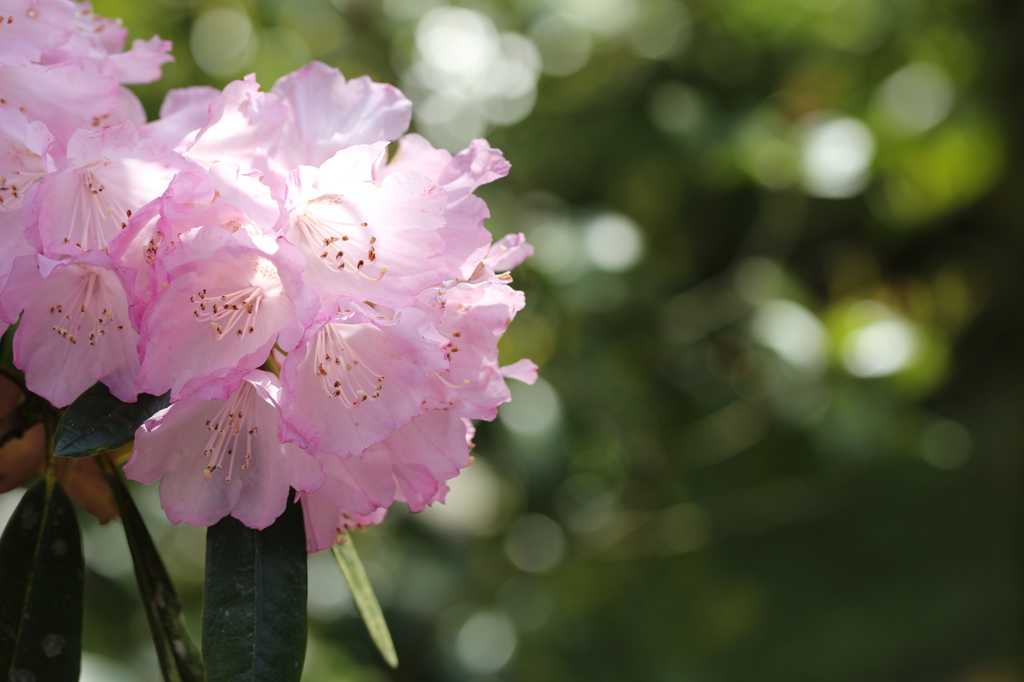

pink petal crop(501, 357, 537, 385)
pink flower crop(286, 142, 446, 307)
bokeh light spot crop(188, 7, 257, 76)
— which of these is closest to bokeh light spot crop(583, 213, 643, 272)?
bokeh light spot crop(188, 7, 257, 76)

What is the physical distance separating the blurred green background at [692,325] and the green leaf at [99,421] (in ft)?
2.30

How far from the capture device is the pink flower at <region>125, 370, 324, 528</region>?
456mm

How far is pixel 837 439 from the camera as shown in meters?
1.48

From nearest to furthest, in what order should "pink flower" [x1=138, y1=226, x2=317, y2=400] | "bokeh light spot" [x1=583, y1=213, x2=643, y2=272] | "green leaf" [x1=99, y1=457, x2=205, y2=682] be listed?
"pink flower" [x1=138, y1=226, x2=317, y2=400] < "green leaf" [x1=99, y1=457, x2=205, y2=682] < "bokeh light spot" [x1=583, y1=213, x2=643, y2=272]

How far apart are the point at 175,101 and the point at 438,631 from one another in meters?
1.24

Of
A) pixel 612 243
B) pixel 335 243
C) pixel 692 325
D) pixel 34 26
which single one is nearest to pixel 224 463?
pixel 335 243

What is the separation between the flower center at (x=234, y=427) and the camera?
475mm

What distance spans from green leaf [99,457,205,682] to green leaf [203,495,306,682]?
0.09 meters

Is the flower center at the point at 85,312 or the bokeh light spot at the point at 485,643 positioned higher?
the flower center at the point at 85,312

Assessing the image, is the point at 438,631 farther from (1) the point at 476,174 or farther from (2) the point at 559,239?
(1) the point at 476,174

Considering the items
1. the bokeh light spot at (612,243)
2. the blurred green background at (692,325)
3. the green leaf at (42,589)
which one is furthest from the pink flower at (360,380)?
the bokeh light spot at (612,243)

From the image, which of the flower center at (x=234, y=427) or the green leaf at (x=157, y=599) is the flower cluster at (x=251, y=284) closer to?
the flower center at (x=234, y=427)

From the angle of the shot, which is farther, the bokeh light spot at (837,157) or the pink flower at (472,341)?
the bokeh light spot at (837,157)

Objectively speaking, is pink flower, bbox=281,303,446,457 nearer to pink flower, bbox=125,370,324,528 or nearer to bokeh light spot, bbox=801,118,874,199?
→ pink flower, bbox=125,370,324,528
